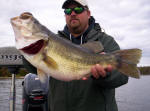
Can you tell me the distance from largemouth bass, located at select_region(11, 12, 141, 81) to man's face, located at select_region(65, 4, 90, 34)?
79cm

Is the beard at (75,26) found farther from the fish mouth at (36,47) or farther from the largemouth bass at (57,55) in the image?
the fish mouth at (36,47)

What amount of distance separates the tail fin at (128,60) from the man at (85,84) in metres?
0.20

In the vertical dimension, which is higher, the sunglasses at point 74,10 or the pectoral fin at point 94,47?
the sunglasses at point 74,10

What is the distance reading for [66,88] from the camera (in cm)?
337

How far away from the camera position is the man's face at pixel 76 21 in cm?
370

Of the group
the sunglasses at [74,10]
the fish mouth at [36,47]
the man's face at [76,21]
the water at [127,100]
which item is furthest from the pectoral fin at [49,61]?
the water at [127,100]

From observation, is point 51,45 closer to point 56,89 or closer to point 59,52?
point 59,52

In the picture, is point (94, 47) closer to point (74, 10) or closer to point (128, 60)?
point (128, 60)

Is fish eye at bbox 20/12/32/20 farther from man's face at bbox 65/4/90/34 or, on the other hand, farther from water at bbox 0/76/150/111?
water at bbox 0/76/150/111

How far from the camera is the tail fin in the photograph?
9.31 ft

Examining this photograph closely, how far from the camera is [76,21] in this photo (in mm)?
Answer: 3713

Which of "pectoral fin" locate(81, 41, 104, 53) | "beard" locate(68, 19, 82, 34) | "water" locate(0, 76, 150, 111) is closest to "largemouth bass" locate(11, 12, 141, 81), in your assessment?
"pectoral fin" locate(81, 41, 104, 53)

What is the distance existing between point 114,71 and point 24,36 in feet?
5.04

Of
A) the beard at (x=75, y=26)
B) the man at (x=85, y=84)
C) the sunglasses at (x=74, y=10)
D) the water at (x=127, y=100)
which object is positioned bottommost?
the water at (x=127, y=100)
